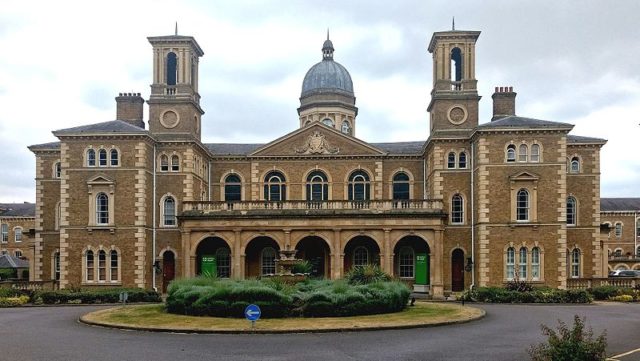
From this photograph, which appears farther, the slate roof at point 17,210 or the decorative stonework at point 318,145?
the slate roof at point 17,210

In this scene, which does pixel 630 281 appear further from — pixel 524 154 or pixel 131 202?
pixel 131 202

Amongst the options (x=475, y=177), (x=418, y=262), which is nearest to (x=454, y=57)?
(x=475, y=177)

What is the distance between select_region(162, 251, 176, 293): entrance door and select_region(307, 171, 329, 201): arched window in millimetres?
10732

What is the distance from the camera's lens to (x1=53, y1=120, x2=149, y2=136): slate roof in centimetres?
4107

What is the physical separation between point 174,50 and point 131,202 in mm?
11351

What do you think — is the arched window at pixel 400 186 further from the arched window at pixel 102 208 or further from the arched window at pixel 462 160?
the arched window at pixel 102 208

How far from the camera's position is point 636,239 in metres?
79.3

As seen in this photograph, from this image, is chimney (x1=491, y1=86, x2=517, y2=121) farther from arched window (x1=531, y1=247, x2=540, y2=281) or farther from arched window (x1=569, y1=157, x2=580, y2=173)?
arched window (x1=531, y1=247, x2=540, y2=281)

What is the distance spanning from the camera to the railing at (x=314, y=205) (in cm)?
4188

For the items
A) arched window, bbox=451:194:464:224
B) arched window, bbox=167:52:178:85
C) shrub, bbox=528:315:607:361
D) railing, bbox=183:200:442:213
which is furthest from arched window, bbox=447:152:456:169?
shrub, bbox=528:315:607:361

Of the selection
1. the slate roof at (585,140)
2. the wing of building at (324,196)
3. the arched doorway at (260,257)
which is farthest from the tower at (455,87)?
the arched doorway at (260,257)

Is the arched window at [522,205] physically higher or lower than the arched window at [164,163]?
lower

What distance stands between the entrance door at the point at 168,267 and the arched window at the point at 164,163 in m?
5.63

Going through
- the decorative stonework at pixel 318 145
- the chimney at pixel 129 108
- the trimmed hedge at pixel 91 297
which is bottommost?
the trimmed hedge at pixel 91 297
